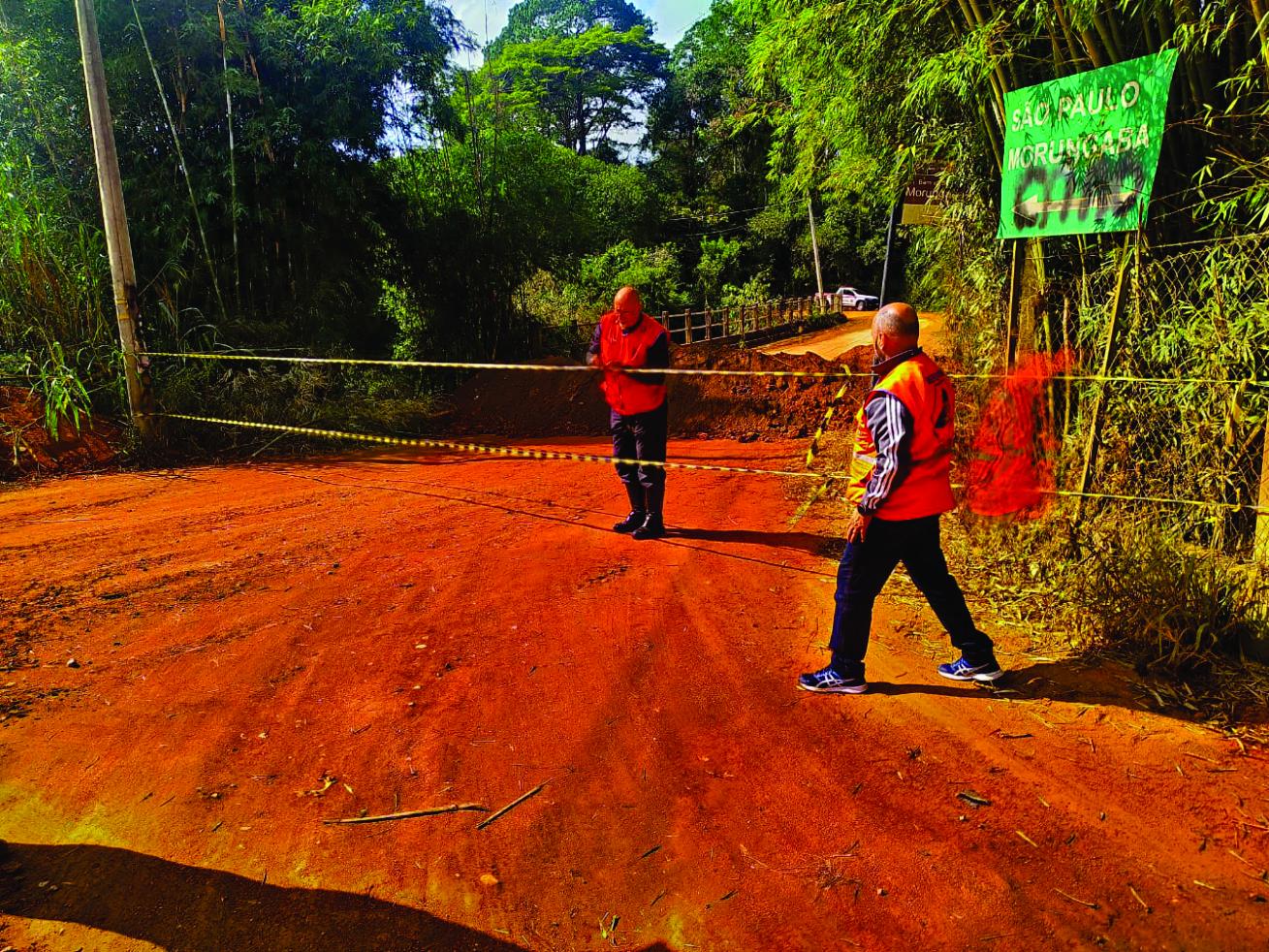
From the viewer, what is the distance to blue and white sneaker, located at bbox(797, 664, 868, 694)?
3.33 m

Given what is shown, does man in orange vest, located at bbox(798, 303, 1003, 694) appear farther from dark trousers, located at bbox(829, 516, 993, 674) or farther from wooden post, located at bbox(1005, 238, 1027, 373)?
wooden post, located at bbox(1005, 238, 1027, 373)

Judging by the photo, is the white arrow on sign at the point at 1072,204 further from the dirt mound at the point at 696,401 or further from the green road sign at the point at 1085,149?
the dirt mound at the point at 696,401

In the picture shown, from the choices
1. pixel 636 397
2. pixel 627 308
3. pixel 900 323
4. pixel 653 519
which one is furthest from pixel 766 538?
pixel 900 323

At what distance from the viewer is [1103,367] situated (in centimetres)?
417

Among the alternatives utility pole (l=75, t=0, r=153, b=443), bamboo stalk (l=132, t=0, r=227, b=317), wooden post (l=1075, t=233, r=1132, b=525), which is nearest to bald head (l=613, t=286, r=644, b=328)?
wooden post (l=1075, t=233, r=1132, b=525)

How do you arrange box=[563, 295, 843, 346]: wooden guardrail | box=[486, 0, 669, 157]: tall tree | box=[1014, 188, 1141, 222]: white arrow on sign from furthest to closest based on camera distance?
1. box=[486, 0, 669, 157]: tall tree
2. box=[563, 295, 843, 346]: wooden guardrail
3. box=[1014, 188, 1141, 222]: white arrow on sign

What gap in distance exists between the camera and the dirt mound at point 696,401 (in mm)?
10398

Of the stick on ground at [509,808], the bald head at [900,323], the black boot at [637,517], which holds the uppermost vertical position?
the bald head at [900,323]

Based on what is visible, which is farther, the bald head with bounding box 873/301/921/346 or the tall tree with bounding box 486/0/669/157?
the tall tree with bounding box 486/0/669/157

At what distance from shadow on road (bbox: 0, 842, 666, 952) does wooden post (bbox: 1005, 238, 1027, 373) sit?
436cm

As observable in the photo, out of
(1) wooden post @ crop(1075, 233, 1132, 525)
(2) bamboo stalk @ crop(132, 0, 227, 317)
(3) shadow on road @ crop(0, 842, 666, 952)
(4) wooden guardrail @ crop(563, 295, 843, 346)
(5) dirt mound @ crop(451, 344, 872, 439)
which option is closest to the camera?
(3) shadow on road @ crop(0, 842, 666, 952)

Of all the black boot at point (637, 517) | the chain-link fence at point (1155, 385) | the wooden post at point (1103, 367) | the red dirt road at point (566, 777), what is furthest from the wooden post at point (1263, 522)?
the black boot at point (637, 517)

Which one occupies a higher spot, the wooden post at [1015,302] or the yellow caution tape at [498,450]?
the wooden post at [1015,302]

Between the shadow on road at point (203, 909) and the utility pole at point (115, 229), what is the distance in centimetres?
660
